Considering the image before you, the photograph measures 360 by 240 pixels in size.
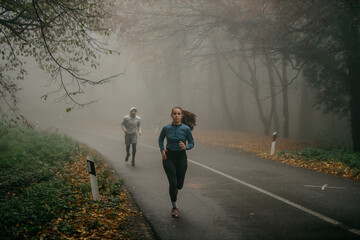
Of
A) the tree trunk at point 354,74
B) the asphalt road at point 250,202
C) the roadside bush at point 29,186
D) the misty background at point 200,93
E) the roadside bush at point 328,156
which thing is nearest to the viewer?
the asphalt road at point 250,202

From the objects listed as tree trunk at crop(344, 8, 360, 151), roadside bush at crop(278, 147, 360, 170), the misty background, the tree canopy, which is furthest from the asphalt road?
the misty background

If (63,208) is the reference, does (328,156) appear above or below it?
above

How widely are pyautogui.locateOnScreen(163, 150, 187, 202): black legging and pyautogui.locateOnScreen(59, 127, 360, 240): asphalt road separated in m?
0.58

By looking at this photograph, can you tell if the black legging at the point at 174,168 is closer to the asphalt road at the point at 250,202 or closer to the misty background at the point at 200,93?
the asphalt road at the point at 250,202

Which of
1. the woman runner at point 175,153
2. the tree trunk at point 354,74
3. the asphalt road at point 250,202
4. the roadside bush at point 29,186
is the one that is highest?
the tree trunk at point 354,74

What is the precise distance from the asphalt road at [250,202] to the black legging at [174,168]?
583mm

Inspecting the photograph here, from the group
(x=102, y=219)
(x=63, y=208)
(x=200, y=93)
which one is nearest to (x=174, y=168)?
(x=102, y=219)

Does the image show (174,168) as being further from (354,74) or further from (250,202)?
(354,74)

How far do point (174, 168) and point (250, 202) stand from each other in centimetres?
201

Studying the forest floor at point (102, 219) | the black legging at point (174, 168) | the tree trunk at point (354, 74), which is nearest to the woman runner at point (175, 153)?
the black legging at point (174, 168)

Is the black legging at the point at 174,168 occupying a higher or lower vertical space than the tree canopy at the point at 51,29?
lower

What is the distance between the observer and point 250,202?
19.9ft

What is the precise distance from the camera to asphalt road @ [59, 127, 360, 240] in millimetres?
4621

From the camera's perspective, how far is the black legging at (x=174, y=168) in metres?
5.35
